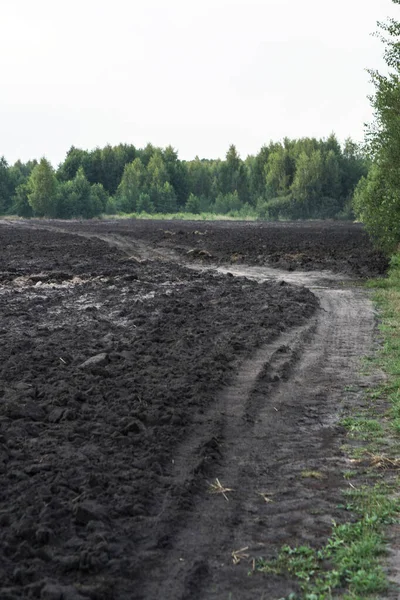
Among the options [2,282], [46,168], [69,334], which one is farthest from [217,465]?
[46,168]

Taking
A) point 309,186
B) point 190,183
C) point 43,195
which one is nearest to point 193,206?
point 190,183

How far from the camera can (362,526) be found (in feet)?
18.5

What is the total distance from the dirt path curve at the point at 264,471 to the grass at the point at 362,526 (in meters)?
0.14

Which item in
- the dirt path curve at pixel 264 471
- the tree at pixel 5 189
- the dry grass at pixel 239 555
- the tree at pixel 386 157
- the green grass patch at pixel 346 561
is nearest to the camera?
the green grass patch at pixel 346 561

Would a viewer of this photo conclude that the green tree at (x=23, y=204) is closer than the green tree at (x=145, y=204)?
Yes

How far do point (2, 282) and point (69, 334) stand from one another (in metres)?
9.34

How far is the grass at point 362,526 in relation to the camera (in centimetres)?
479

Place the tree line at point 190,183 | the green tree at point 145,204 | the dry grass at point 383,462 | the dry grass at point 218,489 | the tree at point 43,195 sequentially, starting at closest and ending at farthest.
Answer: the dry grass at point 218,489 → the dry grass at point 383,462 → the tree at point 43,195 → the tree line at point 190,183 → the green tree at point 145,204

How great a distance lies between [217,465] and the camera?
693 cm

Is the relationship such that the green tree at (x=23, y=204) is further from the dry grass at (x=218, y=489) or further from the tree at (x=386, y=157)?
the dry grass at (x=218, y=489)

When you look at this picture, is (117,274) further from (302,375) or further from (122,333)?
(302,375)

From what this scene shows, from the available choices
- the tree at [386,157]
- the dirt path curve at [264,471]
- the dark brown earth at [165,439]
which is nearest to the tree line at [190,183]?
the tree at [386,157]

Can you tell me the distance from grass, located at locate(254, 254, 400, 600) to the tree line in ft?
282

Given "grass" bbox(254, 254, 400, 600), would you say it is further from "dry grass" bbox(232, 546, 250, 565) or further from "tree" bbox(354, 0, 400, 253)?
"tree" bbox(354, 0, 400, 253)
